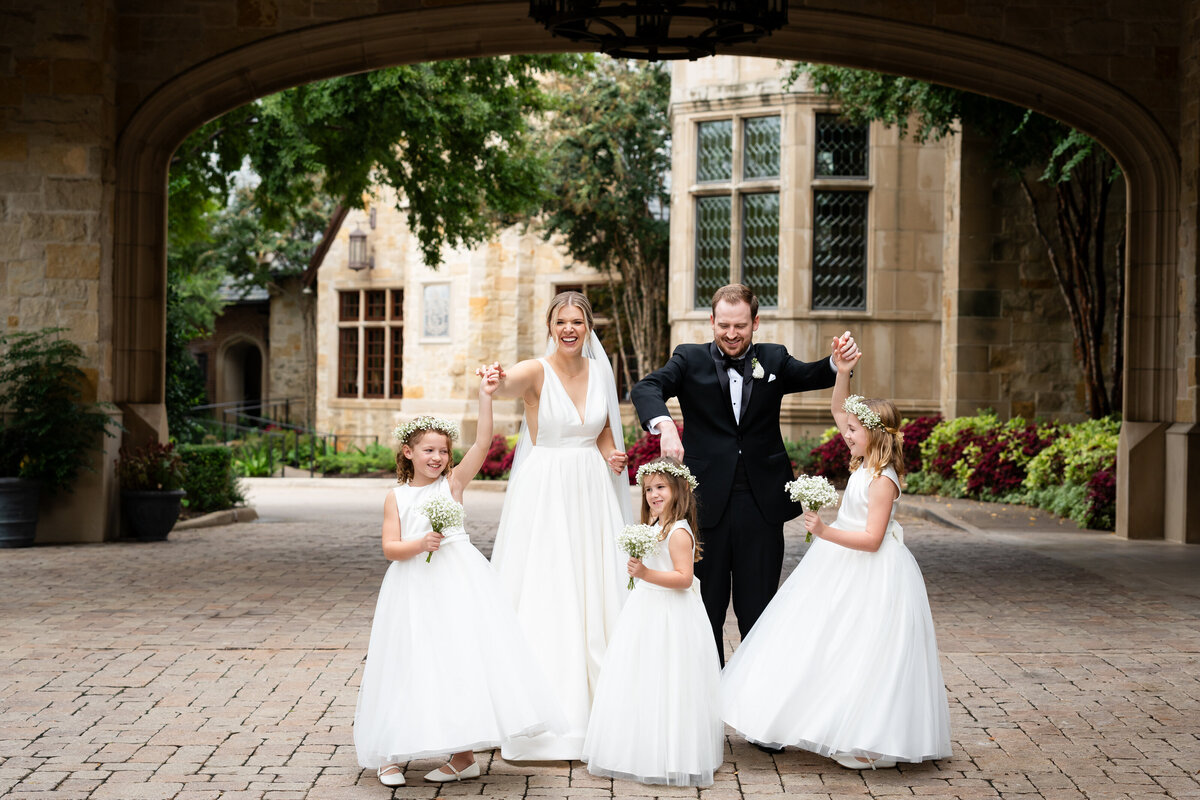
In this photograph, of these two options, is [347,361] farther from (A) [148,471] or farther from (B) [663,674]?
(B) [663,674]

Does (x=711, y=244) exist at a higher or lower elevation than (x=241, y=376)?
higher

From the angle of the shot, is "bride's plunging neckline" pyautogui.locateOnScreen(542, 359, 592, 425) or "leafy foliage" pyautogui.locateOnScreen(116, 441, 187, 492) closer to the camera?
"bride's plunging neckline" pyautogui.locateOnScreen(542, 359, 592, 425)

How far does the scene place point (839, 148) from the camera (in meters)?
19.2

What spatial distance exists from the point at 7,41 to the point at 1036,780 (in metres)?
10.4

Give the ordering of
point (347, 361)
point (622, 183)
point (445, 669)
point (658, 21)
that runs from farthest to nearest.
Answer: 1. point (347, 361)
2. point (622, 183)
3. point (658, 21)
4. point (445, 669)

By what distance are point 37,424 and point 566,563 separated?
7.59 m

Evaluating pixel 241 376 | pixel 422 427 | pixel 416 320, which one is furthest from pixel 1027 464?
pixel 241 376

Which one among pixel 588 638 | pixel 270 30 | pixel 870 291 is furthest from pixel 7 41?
pixel 870 291

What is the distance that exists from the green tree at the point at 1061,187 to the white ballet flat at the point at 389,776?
39.8 ft

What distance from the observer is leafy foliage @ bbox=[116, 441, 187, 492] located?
39.0 feet

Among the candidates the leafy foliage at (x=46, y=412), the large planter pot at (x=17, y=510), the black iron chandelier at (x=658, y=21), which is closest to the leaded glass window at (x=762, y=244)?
the leafy foliage at (x=46, y=412)
